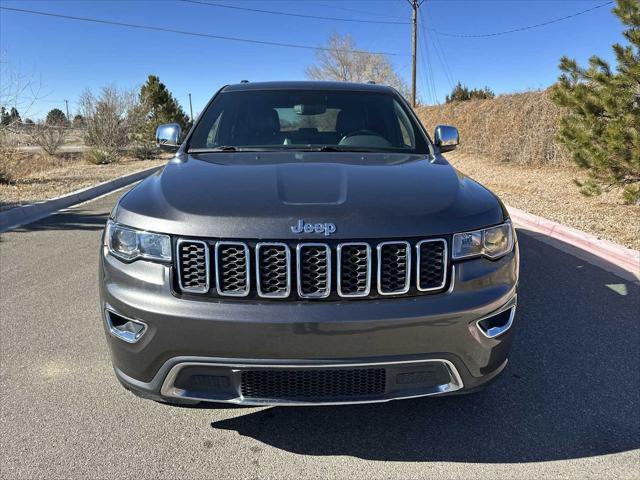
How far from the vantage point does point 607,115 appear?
6.86m

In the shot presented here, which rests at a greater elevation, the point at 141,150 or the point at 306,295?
the point at 141,150

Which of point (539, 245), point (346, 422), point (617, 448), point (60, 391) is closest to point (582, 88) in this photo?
point (539, 245)

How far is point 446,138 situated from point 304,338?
2.33 m

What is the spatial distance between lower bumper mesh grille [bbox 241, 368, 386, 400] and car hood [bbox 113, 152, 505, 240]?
556 millimetres

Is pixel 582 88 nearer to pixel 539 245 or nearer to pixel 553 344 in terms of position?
pixel 539 245

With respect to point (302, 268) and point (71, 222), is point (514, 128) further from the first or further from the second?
point (302, 268)

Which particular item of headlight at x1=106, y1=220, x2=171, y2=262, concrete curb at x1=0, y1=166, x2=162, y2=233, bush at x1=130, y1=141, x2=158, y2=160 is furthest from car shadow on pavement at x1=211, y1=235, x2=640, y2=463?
bush at x1=130, y1=141, x2=158, y2=160

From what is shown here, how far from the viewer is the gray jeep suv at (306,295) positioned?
6.43ft

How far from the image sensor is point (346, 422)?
8.23 ft

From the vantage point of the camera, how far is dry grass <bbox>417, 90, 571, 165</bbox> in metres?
14.4

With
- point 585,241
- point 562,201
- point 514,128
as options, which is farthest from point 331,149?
point 514,128

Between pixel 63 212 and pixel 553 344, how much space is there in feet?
26.6

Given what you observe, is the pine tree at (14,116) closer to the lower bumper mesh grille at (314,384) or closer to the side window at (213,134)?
the side window at (213,134)

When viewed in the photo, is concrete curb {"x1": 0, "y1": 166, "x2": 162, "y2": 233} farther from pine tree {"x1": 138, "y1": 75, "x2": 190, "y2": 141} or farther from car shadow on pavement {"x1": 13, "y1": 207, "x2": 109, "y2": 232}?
pine tree {"x1": 138, "y1": 75, "x2": 190, "y2": 141}
